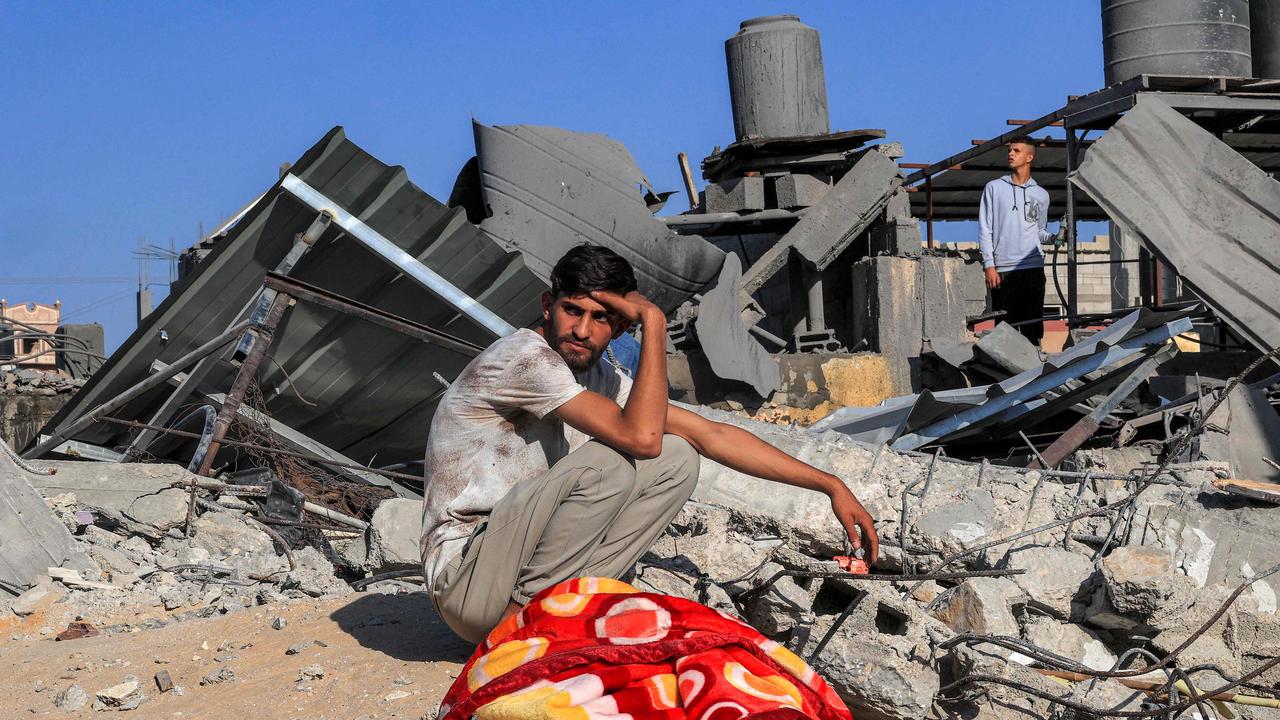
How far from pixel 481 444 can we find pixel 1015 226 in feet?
23.8

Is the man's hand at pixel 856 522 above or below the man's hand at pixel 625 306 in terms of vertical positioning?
below

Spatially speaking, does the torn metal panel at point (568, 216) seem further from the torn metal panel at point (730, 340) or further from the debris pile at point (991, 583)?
the debris pile at point (991, 583)

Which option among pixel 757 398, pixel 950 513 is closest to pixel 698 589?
pixel 950 513

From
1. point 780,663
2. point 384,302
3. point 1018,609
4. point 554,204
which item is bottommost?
point 1018,609

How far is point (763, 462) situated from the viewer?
3541 millimetres

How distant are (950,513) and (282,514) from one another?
3403 millimetres

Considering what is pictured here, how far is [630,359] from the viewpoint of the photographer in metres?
6.86

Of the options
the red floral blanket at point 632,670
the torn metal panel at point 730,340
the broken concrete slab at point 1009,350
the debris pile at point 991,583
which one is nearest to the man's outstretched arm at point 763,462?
the debris pile at point 991,583

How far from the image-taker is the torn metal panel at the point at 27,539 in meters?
4.88

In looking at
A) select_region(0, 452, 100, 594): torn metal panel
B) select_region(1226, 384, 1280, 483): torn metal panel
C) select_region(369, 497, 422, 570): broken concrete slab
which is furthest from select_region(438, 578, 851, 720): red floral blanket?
select_region(1226, 384, 1280, 483): torn metal panel

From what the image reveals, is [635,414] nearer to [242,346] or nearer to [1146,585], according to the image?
[1146,585]

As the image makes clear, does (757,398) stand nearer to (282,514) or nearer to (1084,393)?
(1084,393)

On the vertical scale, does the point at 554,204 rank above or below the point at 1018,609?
above

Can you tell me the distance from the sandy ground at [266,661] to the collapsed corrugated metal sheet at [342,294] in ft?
8.31
